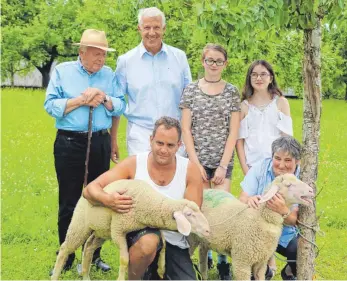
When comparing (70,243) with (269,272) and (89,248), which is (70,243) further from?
(269,272)

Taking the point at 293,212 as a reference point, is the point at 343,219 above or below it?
below

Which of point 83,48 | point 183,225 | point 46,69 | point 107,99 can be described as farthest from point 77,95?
point 46,69

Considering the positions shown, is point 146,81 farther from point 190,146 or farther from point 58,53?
point 58,53

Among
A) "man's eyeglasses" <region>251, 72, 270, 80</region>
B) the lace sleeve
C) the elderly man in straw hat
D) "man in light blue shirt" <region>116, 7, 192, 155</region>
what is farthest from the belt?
the lace sleeve

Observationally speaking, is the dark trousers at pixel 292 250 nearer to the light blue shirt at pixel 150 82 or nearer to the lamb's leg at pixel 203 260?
the lamb's leg at pixel 203 260

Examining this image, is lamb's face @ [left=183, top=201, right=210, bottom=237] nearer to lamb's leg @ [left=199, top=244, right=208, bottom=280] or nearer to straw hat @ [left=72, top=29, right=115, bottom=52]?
lamb's leg @ [left=199, top=244, right=208, bottom=280]

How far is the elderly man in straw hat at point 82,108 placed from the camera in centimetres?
550

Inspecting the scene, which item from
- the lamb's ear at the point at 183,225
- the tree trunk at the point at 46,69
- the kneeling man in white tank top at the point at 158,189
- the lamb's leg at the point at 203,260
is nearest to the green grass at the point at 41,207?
the lamb's leg at the point at 203,260

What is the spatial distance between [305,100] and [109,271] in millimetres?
2729

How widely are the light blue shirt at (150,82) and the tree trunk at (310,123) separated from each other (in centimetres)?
164

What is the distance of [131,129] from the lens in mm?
5980

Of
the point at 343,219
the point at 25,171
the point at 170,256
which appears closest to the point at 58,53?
the point at 25,171

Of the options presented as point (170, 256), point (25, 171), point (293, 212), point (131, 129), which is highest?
point (131, 129)

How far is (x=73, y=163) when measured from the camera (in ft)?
18.7
